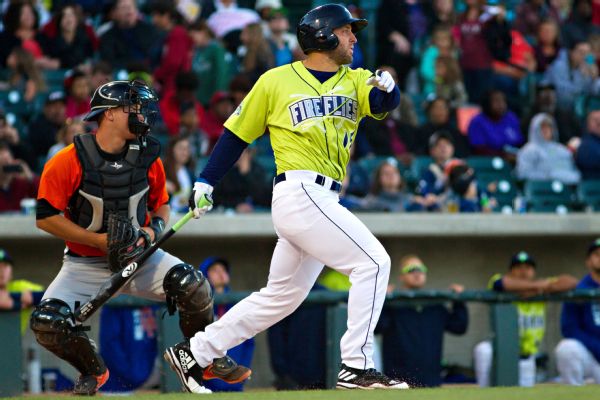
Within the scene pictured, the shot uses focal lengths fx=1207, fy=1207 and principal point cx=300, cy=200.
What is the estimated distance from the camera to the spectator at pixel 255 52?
37.6ft

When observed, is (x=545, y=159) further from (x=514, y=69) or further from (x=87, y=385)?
(x=87, y=385)

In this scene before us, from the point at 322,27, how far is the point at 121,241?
1.39m

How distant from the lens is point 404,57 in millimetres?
12438

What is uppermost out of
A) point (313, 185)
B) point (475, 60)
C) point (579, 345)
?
point (475, 60)

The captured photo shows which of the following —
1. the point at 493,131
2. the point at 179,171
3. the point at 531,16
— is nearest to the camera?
the point at 179,171

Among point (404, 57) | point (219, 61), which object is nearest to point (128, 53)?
point (219, 61)

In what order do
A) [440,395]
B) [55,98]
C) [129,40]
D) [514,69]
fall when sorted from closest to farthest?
[440,395] < [55,98] < [129,40] < [514,69]

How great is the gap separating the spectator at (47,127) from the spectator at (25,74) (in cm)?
78

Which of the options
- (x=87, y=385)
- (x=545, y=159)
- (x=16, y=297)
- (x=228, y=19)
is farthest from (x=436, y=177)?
(x=87, y=385)

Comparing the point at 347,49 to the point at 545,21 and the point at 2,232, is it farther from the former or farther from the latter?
the point at 545,21

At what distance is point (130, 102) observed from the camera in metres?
5.82

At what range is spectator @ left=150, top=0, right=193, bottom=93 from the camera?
37.1 ft

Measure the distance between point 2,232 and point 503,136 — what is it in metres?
4.88

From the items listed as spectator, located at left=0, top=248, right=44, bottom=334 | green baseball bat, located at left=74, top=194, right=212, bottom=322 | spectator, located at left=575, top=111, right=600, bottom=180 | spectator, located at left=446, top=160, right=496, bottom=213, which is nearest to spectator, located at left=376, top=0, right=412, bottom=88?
spectator, located at left=575, top=111, right=600, bottom=180
